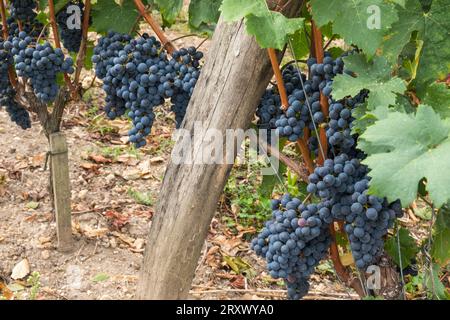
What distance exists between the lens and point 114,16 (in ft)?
7.61

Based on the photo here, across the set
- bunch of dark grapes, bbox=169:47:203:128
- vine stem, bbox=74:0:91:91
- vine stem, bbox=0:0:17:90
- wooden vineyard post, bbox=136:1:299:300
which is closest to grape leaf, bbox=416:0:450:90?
wooden vineyard post, bbox=136:1:299:300

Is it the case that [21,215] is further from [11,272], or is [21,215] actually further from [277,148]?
[277,148]

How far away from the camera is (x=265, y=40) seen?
161 centimetres

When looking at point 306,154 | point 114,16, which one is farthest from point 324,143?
point 114,16

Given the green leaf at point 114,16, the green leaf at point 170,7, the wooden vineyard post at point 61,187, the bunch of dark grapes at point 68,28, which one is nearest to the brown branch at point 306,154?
the green leaf at point 170,7

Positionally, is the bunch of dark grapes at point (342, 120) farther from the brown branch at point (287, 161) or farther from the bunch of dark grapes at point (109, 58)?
the bunch of dark grapes at point (109, 58)

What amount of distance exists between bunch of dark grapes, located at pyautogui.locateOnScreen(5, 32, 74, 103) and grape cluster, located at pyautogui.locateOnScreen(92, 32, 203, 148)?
0.20m

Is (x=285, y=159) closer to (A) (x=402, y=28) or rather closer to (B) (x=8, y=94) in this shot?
(A) (x=402, y=28)

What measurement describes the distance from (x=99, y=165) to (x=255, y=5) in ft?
8.90

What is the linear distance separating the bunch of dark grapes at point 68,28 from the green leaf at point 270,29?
1179 mm

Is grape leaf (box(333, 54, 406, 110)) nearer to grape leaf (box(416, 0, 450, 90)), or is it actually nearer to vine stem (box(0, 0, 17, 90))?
grape leaf (box(416, 0, 450, 90))

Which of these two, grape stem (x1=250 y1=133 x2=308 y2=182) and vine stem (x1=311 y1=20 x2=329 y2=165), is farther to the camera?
grape stem (x1=250 y1=133 x2=308 y2=182)

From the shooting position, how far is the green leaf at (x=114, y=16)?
91.0 inches

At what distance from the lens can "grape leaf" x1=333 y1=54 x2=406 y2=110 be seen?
5.50 feet
